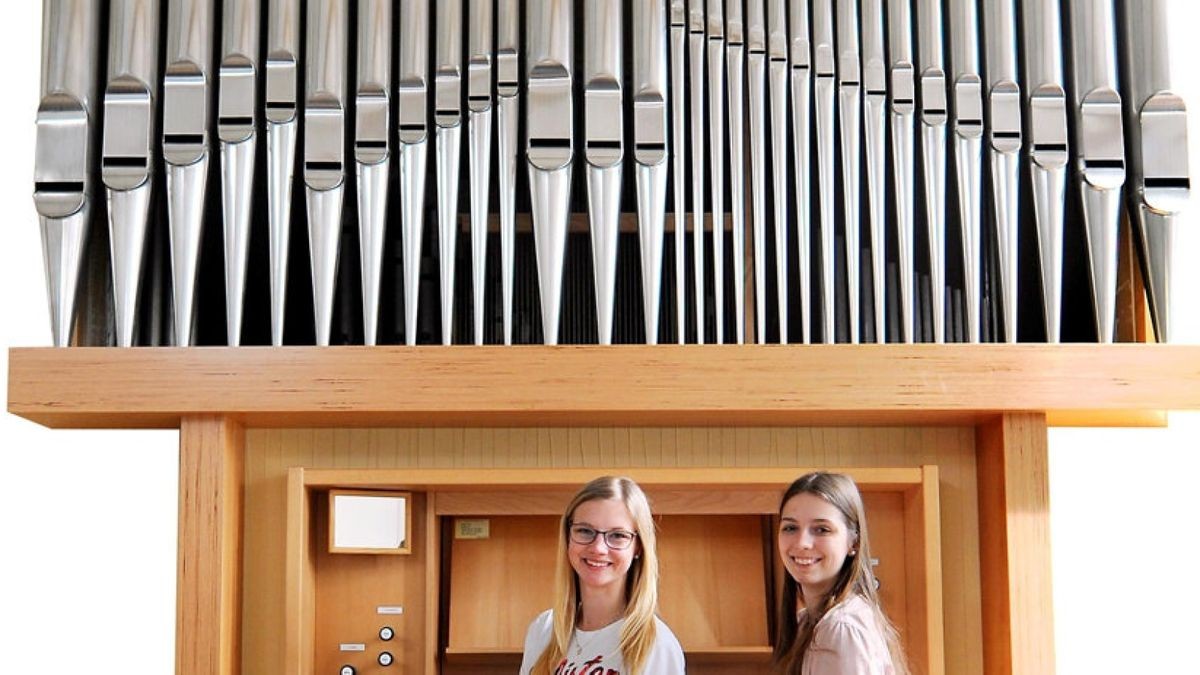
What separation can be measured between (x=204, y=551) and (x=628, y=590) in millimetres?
1276

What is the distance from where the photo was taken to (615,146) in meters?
5.38

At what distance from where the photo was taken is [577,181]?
19.2 ft

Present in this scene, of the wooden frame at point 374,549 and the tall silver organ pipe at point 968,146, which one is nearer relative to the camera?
the tall silver organ pipe at point 968,146

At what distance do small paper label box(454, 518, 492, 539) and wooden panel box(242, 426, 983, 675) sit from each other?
33cm

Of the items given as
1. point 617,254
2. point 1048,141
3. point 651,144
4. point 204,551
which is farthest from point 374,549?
point 1048,141

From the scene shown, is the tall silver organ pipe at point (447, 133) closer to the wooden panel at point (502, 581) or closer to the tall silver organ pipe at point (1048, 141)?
the wooden panel at point (502, 581)

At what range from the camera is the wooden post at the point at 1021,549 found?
5.30 metres

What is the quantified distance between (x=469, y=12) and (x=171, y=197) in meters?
1.03

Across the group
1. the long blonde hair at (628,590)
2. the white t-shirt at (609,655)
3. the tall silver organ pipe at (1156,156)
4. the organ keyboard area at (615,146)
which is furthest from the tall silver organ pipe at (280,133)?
the tall silver organ pipe at (1156,156)

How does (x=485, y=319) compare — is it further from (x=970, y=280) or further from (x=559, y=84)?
(x=970, y=280)

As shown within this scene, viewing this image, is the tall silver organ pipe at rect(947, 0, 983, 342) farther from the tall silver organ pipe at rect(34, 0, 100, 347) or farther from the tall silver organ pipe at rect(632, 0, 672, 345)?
the tall silver organ pipe at rect(34, 0, 100, 347)

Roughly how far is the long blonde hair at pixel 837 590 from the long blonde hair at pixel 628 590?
0.36 meters

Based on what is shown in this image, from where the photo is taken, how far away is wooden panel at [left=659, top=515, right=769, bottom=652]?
5.80 meters

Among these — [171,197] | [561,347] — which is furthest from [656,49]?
[171,197]
